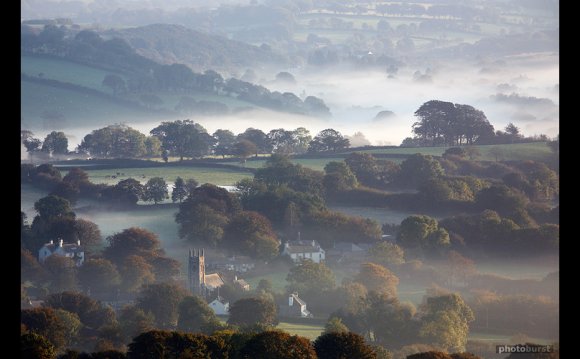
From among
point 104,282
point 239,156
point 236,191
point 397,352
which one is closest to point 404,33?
point 239,156

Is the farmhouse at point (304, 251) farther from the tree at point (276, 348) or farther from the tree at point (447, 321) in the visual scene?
the tree at point (276, 348)

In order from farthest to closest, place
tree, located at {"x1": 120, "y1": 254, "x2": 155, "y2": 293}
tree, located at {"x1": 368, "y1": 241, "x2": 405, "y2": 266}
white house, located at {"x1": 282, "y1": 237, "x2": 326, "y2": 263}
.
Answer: white house, located at {"x1": 282, "y1": 237, "x2": 326, "y2": 263}, tree, located at {"x1": 368, "y1": 241, "x2": 405, "y2": 266}, tree, located at {"x1": 120, "y1": 254, "x2": 155, "y2": 293}

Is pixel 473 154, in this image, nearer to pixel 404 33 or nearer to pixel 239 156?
pixel 239 156

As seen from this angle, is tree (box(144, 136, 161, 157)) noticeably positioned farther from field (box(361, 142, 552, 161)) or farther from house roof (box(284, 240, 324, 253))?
house roof (box(284, 240, 324, 253))

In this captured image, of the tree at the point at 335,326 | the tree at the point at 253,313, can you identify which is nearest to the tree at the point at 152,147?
the tree at the point at 253,313

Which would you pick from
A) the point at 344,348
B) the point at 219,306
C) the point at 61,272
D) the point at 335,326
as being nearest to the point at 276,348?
→ the point at 344,348

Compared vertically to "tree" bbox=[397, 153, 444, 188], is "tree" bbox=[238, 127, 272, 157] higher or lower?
higher

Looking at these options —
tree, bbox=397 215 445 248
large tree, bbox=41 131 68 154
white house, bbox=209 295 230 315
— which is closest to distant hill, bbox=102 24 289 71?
large tree, bbox=41 131 68 154
